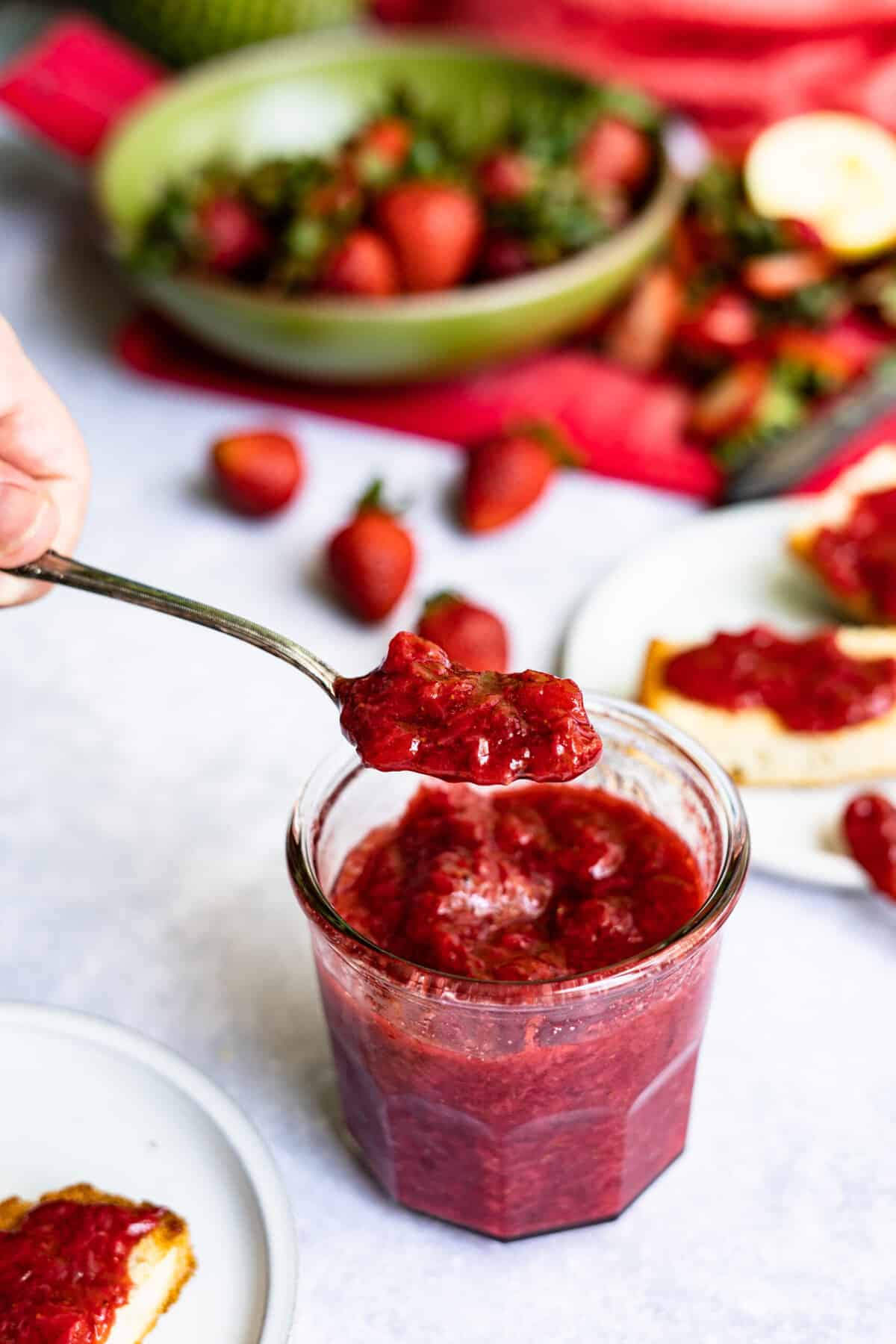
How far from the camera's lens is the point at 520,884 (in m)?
1.48

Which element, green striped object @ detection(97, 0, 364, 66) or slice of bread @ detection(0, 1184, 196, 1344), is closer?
slice of bread @ detection(0, 1184, 196, 1344)

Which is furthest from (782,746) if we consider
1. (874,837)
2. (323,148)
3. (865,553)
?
(323,148)

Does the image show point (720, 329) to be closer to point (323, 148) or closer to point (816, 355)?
point (816, 355)

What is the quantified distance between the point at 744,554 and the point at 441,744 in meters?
1.28

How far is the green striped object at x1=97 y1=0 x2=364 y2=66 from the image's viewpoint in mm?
3889

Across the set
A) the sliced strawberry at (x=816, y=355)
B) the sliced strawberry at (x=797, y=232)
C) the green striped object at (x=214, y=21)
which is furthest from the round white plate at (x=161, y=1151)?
the green striped object at (x=214, y=21)

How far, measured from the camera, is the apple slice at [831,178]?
3.17 metres

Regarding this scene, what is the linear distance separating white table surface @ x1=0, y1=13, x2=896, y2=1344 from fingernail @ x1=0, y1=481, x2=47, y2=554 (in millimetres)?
613

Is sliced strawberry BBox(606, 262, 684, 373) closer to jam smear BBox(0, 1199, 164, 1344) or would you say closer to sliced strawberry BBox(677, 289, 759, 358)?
sliced strawberry BBox(677, 289, 759, 358)

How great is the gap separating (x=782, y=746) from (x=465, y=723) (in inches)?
→ 31.8

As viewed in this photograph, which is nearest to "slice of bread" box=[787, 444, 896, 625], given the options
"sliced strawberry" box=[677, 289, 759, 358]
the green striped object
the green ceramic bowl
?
"sliced strawberry" box=[677, 289, 759, 358]

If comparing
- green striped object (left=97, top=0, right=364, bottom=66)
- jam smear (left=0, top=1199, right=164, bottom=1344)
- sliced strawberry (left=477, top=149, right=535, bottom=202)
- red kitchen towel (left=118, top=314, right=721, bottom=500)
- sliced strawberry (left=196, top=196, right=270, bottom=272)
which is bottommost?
jam smear (left=0, top=1199, right=164, bottom=1344)

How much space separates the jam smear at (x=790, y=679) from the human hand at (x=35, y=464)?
0.94 meters

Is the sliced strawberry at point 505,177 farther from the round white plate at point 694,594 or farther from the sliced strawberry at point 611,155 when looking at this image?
the round white plate at point 694,594
